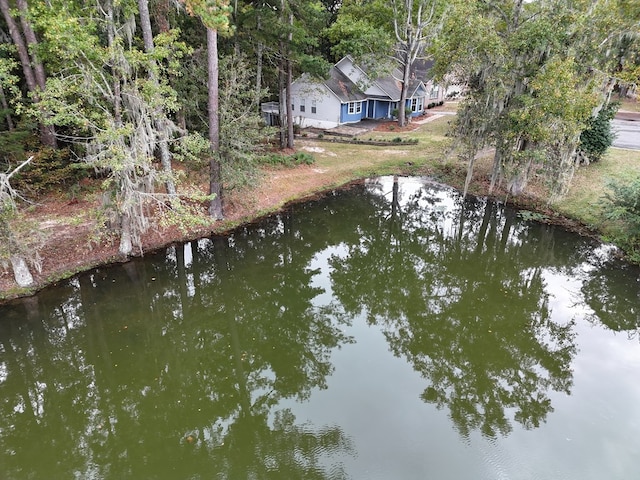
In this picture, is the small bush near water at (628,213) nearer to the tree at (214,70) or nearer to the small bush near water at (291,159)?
the tree at (214,70)

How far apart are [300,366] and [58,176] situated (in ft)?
36.3

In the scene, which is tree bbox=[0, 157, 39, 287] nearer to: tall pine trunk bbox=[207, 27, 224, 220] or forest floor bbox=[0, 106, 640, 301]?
forest floor bbox=[0, 106, 640, 301]

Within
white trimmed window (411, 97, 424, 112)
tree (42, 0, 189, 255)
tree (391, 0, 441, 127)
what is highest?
tree (391, 0, 441, 127)

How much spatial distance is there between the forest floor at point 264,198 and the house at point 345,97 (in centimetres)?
273

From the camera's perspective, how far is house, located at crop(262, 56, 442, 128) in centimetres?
2803

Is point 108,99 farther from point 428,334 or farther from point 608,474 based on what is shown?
point 608,474

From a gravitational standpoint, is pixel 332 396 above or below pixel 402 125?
below

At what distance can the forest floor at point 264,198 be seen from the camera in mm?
11461

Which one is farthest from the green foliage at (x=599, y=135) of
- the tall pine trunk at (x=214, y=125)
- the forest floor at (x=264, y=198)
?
the tall pine trunk at (x=214, y=125)

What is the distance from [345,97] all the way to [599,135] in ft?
51.0

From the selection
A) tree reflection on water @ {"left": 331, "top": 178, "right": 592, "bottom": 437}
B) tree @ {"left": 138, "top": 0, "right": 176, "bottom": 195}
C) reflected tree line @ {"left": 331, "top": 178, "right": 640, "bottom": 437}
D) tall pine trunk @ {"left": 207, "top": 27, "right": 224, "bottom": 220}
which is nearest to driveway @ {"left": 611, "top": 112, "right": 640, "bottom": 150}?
reflected tree line @ {"left": 331, "top": 178, "right": 640, "bottom": 437}

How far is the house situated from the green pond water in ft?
54.7

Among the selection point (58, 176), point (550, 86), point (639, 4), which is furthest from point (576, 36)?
point (58, 176)

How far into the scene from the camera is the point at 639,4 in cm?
1570
